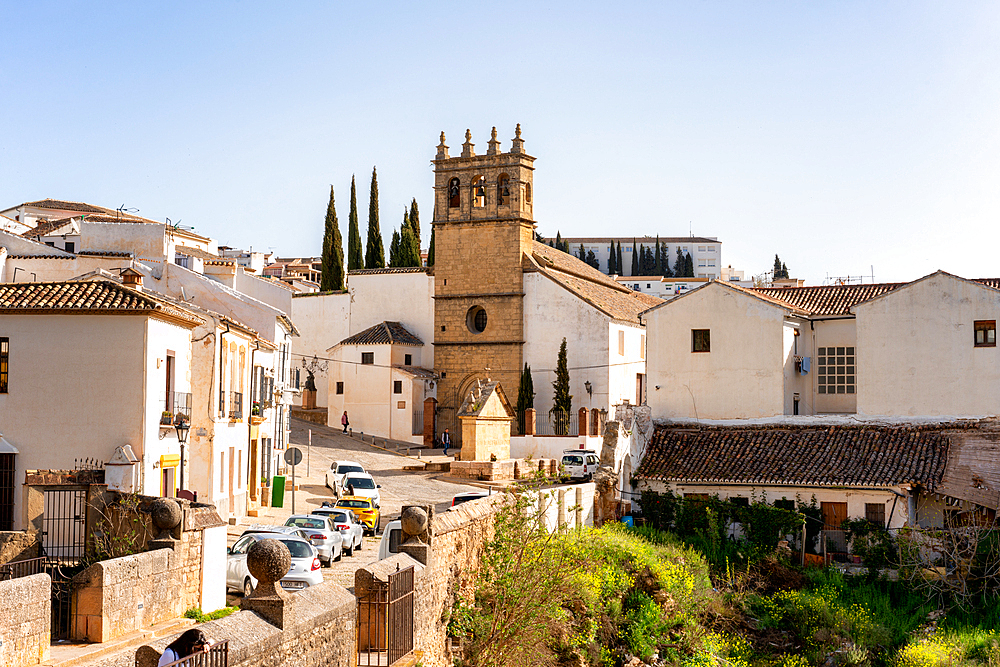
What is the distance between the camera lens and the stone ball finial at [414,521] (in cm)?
1386

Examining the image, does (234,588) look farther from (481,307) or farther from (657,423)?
(481,307)

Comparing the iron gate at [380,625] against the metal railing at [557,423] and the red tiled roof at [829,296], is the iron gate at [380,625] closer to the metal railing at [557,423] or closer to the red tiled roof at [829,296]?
the red tiled roof at [829,296]

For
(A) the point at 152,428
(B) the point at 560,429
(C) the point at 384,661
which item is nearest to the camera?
(C) the point at 384,661

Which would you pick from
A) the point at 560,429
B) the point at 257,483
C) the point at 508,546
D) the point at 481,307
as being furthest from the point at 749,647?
the point at 481,307


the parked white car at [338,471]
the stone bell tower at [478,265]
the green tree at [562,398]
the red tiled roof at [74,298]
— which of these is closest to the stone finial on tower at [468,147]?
the stone bell tower at [478,265]

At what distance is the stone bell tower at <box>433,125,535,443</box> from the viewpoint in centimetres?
5191

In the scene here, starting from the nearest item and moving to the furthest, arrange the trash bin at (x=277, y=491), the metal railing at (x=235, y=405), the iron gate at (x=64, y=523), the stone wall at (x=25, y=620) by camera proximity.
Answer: the stone wall at (x=25, y=620) < the iron gate at (x=64, y=523) < the metal railing at (x=235, y=405) < the trash bin at (x=277, y=491)

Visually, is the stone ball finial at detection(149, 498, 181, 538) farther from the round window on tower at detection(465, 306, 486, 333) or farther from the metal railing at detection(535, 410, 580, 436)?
the round window on tower at detection(465, 306, 486, 333)

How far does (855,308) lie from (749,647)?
50.0 ft

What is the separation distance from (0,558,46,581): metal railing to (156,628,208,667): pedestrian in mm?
6553

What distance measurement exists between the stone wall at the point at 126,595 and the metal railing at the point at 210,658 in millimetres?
5196

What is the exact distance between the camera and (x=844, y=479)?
28.1 metres

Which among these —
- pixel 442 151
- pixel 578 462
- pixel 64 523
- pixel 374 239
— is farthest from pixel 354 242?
pixel 64 523

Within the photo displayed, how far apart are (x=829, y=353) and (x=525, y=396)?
665 inches
